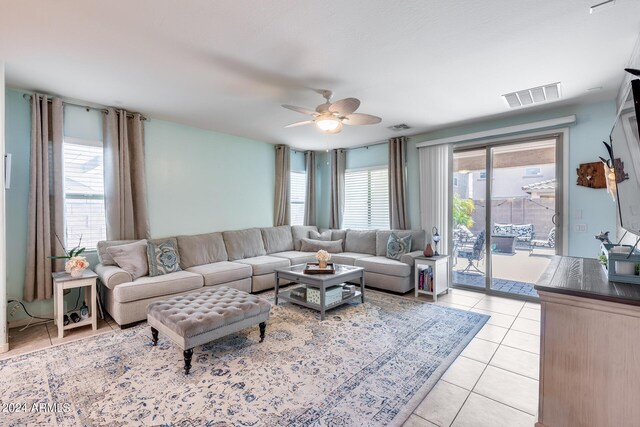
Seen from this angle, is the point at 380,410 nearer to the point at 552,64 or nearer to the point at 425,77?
the point at 425,77

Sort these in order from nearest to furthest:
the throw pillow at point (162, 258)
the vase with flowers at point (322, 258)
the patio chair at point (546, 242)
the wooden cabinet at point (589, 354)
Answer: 1. the wooden cabinet at point (589, 354)
2. the throw pillow at point (162, 258)
3. the vase with flowers at point (322, 258)
4. the patio chair at point (546, 242)

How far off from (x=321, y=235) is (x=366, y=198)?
120cm

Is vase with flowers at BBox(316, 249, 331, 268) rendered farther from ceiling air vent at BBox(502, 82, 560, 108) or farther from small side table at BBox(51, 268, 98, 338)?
ceiling air vent at BBox(502, 82, 560, 108)

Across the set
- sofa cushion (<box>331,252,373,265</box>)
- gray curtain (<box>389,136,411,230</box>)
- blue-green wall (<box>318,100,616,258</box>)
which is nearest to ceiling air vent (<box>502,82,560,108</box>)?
blue-green wall (<box>318,100,616,258</box>)

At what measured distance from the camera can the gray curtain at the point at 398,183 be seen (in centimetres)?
514

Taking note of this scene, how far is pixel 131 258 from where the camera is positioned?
3410 mm

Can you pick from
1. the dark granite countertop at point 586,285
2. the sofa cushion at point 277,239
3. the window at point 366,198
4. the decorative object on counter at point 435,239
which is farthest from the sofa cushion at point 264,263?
the dark granite countertop at point 586,285

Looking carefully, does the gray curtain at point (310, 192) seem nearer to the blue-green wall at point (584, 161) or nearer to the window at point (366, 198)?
the window at point (366, 198)

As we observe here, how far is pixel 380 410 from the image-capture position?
1.88 meters

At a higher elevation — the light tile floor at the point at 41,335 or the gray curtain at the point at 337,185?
the gray curtain at the point at 337,185

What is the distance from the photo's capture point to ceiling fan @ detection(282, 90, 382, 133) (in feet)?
8.96

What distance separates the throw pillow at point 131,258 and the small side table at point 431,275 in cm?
363

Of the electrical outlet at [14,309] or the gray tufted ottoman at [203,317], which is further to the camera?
the electrical outlet at [14,309]

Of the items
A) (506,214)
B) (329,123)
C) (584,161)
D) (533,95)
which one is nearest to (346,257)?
(506,214)
